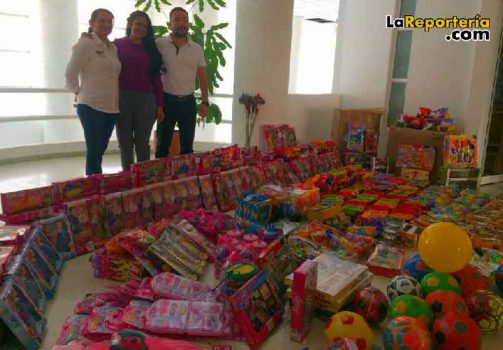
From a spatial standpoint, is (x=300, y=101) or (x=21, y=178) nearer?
(x=21, y=178)

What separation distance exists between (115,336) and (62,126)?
516 cm

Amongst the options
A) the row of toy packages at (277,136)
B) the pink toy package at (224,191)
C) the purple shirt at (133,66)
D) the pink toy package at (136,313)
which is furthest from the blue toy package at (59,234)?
the row of toy packages at (277,136)

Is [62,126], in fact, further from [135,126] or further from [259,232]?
[259,232]

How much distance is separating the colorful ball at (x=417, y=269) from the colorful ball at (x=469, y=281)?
0.12 metres

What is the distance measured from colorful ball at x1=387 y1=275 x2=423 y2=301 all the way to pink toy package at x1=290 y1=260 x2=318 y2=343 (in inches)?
14.5

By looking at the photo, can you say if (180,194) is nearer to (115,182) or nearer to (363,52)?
(115,182)

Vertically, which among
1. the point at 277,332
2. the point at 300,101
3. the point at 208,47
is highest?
the point at 208,47

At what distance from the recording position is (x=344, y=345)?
Result: 147cm

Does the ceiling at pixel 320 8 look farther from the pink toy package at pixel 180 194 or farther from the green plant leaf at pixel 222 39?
the pink toy package at pixel 180 194

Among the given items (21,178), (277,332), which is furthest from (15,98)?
(277,332)

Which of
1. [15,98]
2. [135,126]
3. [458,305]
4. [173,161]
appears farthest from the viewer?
[15,98]

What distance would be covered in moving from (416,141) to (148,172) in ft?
10.8

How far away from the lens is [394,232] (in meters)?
2.82

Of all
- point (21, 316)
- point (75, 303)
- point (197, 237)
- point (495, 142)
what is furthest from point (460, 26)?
point (21, 316)
